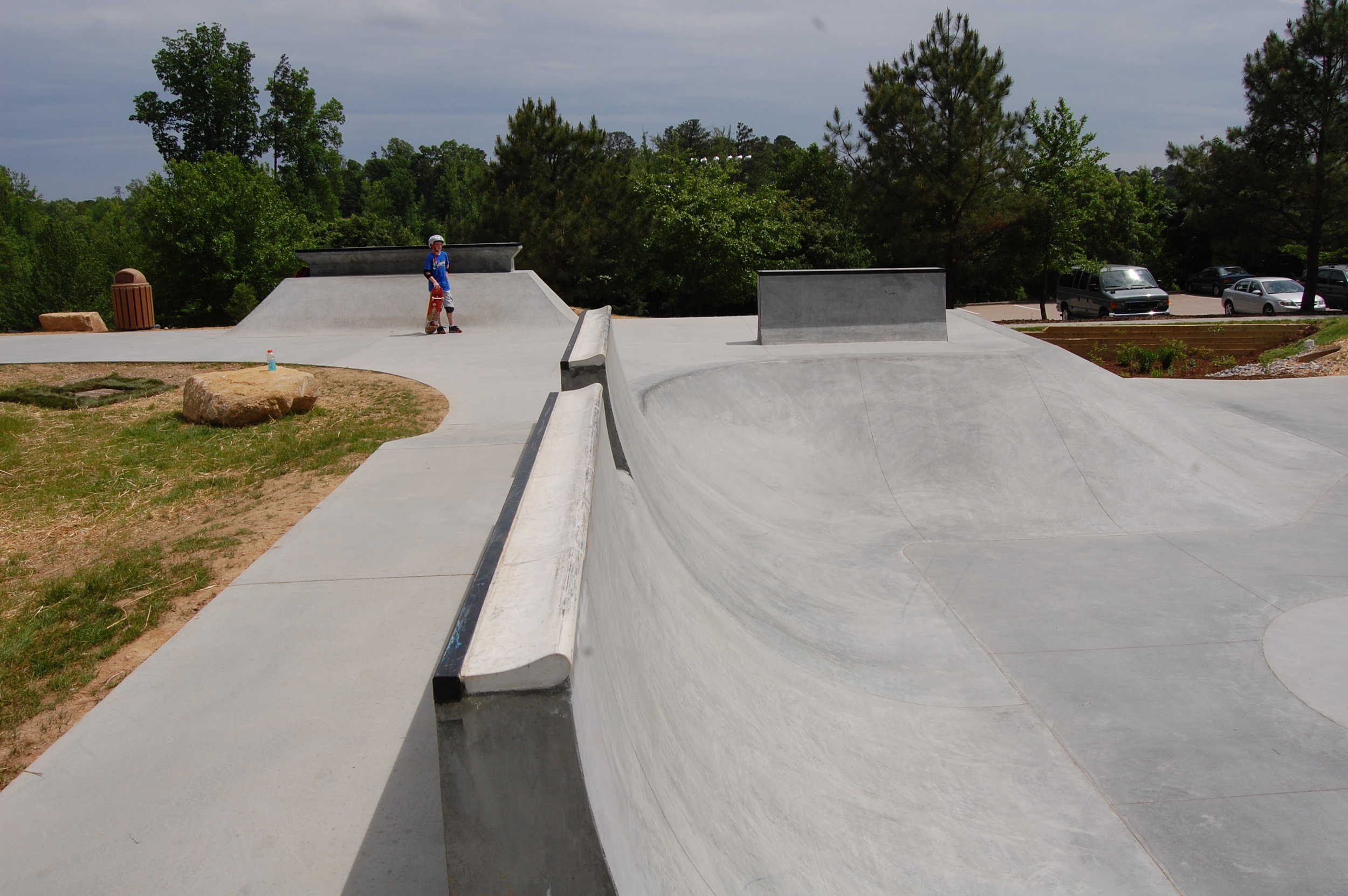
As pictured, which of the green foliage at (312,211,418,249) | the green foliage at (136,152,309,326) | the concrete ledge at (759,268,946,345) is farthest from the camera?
the green foliage at (312,211,418,249)

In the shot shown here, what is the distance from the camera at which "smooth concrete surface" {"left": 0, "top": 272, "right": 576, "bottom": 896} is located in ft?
8.20

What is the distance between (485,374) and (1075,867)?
27.1 feet

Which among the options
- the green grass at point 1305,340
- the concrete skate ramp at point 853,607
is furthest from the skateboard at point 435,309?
the green grass at point 1305,340

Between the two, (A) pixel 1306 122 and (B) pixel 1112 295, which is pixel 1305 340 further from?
(A) pixel 1306 122

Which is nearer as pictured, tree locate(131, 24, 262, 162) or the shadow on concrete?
the shadow on concrete

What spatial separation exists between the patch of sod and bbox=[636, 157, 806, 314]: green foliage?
23342 mm

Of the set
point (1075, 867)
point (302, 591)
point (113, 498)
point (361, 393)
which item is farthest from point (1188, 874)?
point (361, 393)

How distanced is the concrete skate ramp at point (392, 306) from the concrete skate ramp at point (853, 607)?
6780 millimetres

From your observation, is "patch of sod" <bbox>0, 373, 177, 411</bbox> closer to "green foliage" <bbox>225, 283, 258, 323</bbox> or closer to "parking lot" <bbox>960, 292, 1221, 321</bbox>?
"green foliage" <bbox>225, 283, 258, 323</bbox>

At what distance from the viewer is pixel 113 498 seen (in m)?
6.09

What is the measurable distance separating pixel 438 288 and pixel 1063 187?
22.2 metres

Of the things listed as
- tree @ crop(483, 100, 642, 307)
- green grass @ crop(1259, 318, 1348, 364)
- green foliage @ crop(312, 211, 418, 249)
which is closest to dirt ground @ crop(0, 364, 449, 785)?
green grass @ crop(1259, 318, 1348, 364)

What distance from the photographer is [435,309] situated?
46.4 ft

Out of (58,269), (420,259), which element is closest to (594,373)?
(420,259)
